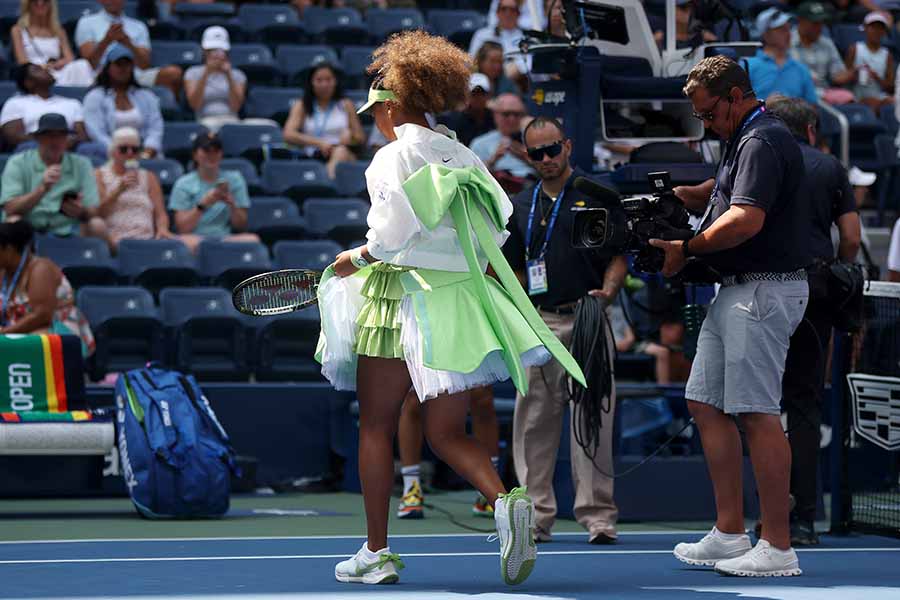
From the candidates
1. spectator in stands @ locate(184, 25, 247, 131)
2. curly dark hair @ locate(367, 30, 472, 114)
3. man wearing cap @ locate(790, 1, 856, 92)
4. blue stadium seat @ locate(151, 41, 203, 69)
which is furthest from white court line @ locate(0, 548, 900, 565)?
man wearing cap @ locate(790, 1, 856, 92)

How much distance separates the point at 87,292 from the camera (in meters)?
9.70

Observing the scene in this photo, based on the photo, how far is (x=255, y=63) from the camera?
43.9ft

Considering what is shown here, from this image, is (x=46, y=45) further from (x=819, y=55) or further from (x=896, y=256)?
(x=896, y=256)

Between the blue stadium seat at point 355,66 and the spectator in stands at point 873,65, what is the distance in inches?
185

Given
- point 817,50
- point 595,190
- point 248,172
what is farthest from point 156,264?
point 817,50

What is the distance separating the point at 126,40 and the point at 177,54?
720 mm

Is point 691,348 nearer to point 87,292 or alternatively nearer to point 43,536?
point 43,536

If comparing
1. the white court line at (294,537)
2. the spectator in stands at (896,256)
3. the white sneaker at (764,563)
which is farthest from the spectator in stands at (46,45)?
the white sneaker at (764,563)

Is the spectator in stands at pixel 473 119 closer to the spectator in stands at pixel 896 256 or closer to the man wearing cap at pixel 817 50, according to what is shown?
the man wearing cap at pixel 817 50

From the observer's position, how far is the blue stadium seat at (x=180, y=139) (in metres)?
12.1

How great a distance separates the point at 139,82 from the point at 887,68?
282 inches

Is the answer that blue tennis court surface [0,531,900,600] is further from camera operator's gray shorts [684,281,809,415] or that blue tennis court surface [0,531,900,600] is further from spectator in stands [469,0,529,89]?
spectator in stands [469,0,529,89]

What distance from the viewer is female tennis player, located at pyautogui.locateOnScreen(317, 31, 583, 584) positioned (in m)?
4.98

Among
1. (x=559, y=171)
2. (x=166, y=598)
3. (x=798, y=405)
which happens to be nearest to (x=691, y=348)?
(x=798, y=405)
